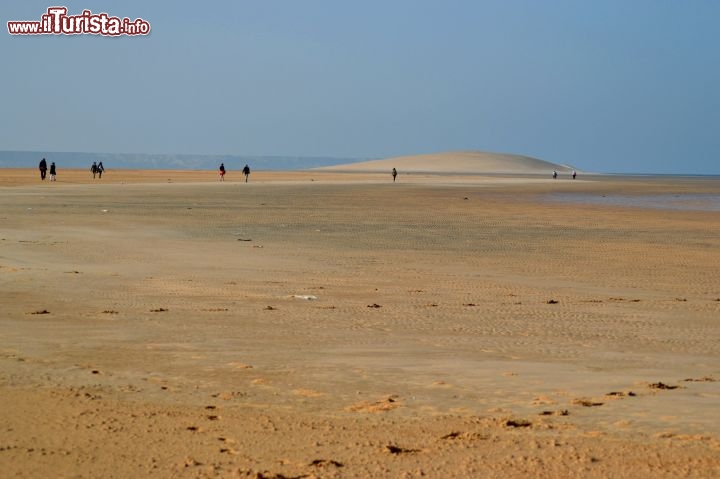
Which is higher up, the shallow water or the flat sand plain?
the flat sand plain

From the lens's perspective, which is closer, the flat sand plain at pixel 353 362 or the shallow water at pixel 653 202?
the flat sand plain at pixel 353 362

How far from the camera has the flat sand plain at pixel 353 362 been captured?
659 cm

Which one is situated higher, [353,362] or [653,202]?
[353,362]

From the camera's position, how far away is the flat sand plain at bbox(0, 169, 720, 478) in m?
6.59

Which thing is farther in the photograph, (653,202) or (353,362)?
(653,202)

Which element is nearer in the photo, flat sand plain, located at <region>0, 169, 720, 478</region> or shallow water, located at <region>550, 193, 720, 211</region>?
flat sand plain, located at <region>0, 169, 720, 478</region>

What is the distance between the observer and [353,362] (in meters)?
9.43

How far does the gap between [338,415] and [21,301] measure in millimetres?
6585

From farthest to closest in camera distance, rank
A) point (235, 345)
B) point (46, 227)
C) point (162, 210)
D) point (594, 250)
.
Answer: point (162, 210) → point (46, 227) → point (594, 250) → point (235, 345)

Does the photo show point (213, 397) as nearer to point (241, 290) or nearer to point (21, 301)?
point (21, 301)

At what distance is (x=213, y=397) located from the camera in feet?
26.4

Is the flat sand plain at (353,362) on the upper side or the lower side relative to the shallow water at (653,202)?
upper

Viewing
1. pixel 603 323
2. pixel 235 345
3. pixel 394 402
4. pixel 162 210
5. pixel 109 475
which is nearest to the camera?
pixel 109 475

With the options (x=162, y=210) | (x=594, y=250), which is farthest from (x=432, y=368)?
(x=162, y=210)
